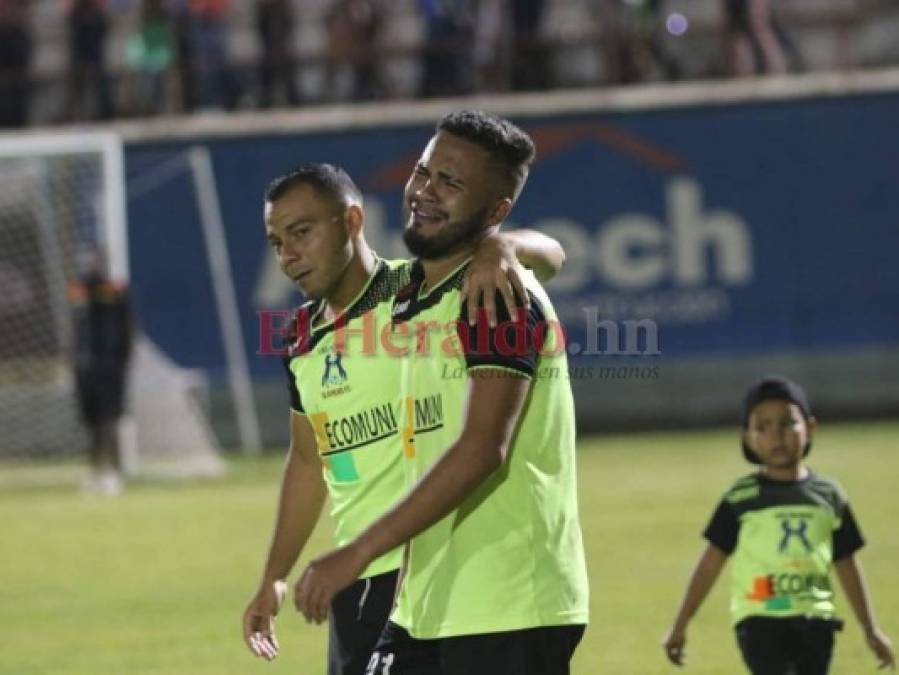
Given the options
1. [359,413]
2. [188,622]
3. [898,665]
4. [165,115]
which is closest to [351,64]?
[165,115]

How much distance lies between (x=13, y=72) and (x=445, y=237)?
22381 millimetres

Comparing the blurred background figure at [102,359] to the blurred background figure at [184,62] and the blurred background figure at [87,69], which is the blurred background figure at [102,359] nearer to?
the blurred background figure at [184,62]

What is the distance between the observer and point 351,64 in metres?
24.8

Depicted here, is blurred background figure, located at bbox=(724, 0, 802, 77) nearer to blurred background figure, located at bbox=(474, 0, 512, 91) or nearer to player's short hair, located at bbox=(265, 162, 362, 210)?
blurred background figure, located at bbox=(474, 0, 512, 91)

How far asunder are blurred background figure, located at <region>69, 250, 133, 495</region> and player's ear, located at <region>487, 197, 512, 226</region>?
48.8 feet

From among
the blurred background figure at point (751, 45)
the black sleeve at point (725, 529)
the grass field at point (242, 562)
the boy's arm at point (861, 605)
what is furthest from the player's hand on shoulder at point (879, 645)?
the blurred background figure at point (751, 45)

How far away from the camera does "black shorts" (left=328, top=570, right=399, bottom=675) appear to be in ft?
18.4

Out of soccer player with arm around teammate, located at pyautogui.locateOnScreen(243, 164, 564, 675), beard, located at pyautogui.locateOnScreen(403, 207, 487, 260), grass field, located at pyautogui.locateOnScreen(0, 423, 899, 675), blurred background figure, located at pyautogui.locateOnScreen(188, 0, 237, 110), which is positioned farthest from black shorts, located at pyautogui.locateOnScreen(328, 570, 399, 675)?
blurred background figure, located at pyautogui.locateOnScreen(188, 0, 237, 110)

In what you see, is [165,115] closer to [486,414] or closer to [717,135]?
[717,135]

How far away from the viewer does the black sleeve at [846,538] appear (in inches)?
268

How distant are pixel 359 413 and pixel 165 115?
19.6 meters

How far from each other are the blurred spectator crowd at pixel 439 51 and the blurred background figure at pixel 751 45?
0.02 metres

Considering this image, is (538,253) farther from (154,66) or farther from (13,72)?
(13,72)

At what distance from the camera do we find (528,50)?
963 inches
